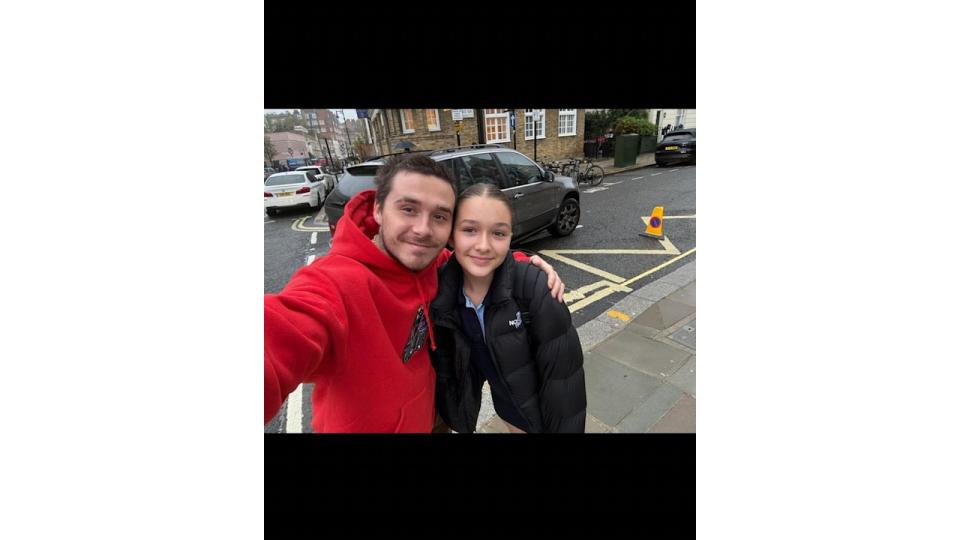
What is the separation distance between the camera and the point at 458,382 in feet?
3.99

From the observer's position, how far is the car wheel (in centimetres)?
479

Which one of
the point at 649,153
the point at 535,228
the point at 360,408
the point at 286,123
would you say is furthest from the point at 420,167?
the point at 649,153

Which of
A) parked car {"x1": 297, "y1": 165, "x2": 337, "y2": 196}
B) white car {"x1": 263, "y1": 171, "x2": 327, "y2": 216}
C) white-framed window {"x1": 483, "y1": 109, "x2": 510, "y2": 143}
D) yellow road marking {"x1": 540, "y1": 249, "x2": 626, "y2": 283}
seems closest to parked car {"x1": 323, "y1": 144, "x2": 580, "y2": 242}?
yellow road marking {"x1": 540, "y1": 249, "x2": 626, "y2": 283}

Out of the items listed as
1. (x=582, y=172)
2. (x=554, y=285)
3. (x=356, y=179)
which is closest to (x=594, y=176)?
(x=582, y=172)

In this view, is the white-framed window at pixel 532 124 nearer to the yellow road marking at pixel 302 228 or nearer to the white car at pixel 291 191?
the yellow road marking at pixel 302 228

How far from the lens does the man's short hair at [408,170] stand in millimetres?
1017

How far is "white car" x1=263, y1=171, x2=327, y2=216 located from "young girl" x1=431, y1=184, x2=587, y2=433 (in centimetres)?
708

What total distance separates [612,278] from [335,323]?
131 inches

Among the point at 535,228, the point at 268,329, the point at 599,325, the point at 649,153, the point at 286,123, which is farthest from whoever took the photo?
the point at 649,153

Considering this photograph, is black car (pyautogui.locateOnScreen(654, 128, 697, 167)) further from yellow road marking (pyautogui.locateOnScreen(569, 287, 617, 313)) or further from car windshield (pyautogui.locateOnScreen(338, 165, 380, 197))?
car windshield (pyautogui.locateOnScreen(338, 165, 380, 197))

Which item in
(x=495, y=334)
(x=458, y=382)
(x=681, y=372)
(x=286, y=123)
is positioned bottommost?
(x=681, y=372)

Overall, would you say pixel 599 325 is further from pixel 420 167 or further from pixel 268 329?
pixel 268 329

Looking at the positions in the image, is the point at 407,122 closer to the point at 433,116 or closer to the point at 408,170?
the point at 433,116

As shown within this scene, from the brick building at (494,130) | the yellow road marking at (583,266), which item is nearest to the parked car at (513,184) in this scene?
the yellow road marking at (583,266)
